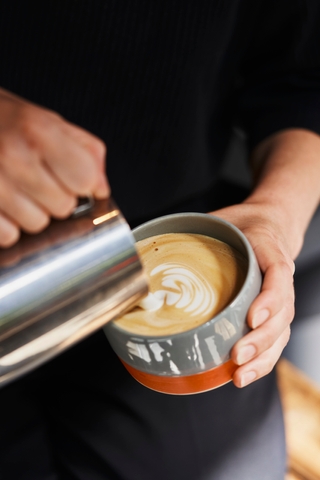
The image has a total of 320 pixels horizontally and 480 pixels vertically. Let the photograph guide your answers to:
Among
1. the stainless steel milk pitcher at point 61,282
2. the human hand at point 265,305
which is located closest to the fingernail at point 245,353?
the human hand at point 265,305

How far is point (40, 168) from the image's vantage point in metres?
0.40

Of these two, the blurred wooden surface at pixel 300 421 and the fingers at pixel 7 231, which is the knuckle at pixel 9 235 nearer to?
the fingers at pixel 7 231

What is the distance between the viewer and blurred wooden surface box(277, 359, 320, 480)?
3.79 feet

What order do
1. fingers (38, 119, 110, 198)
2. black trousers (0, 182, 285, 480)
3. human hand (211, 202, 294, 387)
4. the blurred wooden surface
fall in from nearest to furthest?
fingers (38, 119, 110, 198) < human hand (211, 202, 294, 387) < black trousers (0, 182, 285, 480) < the blurred wooden surface

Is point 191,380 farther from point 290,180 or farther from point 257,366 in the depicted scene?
point 290,180

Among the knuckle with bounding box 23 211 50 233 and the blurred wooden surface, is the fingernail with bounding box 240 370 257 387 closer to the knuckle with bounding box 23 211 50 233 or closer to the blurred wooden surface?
the knuckle with bounding box 23 211 50 233

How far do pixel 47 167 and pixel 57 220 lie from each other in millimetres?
63

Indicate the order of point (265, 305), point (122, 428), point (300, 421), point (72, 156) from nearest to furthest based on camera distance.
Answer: point (72, 156)
point (265, 305)
point (122, 428)
point (300, 421)

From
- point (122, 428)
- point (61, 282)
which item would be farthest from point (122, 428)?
point (61, 282)

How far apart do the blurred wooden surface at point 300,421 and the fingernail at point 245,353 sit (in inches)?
30.8

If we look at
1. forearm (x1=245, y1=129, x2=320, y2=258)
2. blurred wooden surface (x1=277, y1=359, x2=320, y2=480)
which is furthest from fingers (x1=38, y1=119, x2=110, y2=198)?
blurred wooden surface (x1=277, y1=359, x2=320, y2=480)

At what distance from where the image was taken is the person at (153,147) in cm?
76

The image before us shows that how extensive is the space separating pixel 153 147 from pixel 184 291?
0.43m

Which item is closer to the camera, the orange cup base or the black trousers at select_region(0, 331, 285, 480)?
the orange cup base
